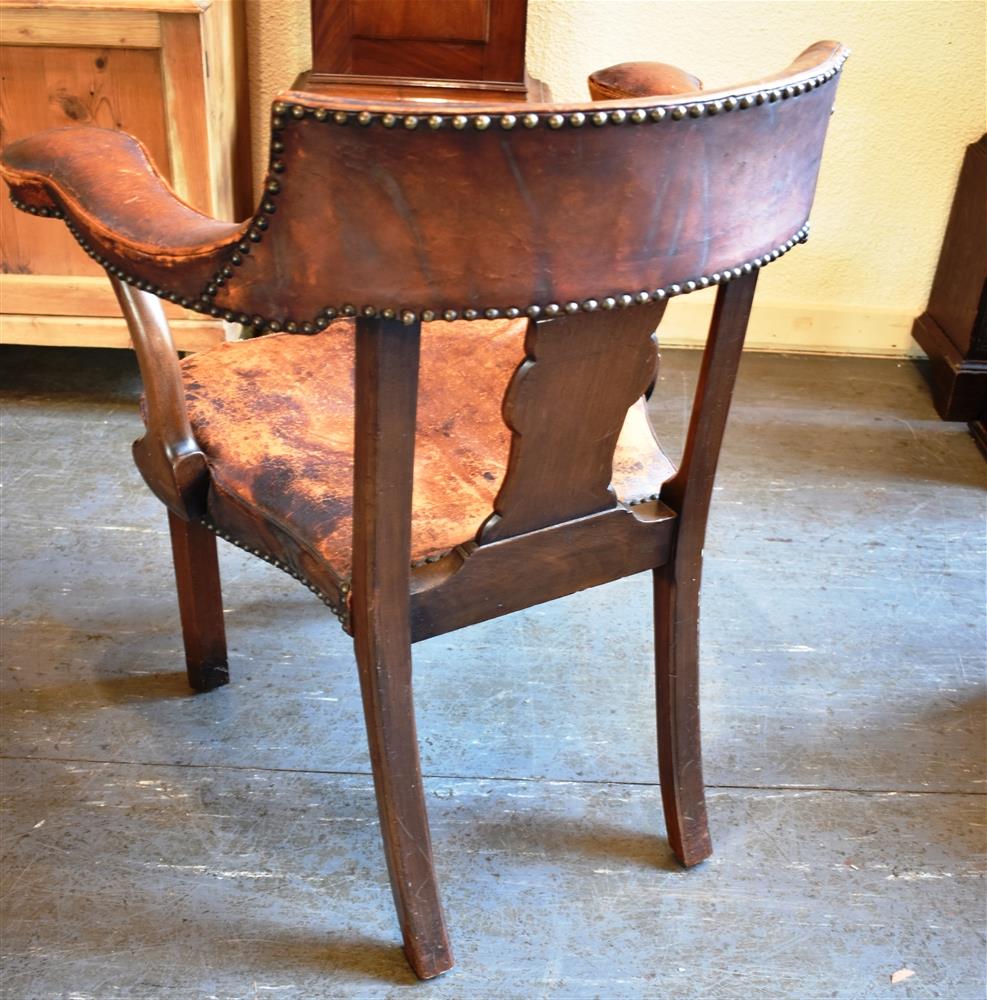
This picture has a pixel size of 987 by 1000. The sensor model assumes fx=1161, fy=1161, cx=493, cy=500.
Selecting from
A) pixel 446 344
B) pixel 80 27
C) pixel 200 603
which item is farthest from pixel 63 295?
pixel 446 344

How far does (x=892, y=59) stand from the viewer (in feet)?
7.49

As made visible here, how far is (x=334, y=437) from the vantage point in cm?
115

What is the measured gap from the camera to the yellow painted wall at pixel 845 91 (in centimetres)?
225

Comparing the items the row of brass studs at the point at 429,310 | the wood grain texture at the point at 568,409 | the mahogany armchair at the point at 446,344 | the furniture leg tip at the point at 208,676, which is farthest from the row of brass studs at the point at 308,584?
the furniture leg tip at the point at 208,676

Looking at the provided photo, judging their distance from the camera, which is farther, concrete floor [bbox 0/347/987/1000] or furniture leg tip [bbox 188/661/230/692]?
furniture leg tip [bbox 188/661/230/692]

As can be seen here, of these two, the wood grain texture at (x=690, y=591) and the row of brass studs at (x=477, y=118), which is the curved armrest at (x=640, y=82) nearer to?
the wood grain texture at (x=690, y=591)

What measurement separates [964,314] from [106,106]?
161 cm

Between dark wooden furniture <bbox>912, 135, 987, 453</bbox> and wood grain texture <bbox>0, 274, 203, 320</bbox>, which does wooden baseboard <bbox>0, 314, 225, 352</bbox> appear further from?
dark wooden furniture <bbox>912, 135, 987, 453</bbox>

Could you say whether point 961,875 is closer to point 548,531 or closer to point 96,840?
point 548,531

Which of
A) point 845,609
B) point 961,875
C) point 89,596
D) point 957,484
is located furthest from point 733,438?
point 89,596

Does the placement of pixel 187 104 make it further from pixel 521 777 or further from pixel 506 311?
pixel 506 311

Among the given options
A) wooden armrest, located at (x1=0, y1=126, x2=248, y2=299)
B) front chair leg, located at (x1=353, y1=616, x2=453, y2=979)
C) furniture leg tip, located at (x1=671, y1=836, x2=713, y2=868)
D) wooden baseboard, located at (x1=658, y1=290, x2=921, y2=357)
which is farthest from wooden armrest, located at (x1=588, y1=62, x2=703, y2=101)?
wooden baseboard, located at (x1=658, y1=290, x2=921, y2=357)

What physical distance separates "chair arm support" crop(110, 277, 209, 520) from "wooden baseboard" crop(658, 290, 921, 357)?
1541mm

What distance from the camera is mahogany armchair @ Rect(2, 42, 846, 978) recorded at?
2.43 feet
